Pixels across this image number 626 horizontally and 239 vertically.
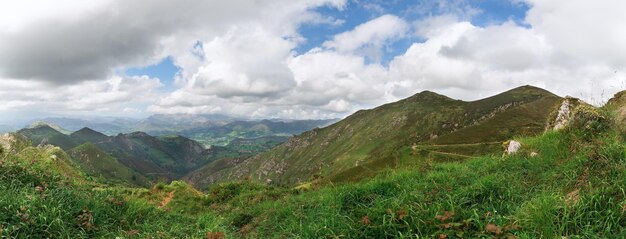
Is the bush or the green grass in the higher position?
the bush

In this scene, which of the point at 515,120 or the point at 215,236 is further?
the point at 515,120

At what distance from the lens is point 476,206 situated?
389 inches

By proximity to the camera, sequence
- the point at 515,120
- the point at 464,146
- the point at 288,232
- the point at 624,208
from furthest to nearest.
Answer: the point at 515,120 < the point at 464,146 < the point at 288,232 < the point at 624,208

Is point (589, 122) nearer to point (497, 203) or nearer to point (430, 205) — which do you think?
point (497, 203)

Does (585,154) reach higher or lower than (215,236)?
higher

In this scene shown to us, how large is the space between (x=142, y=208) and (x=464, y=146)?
444 ft

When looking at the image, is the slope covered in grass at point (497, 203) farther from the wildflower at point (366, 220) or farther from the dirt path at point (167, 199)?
the dirt path at point (167, 199)

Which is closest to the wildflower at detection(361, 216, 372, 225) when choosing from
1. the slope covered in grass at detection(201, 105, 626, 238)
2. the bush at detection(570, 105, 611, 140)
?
the slope covered in grass at detection(201, 105, 626, 238)

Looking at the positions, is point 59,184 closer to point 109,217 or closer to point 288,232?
point 109,217

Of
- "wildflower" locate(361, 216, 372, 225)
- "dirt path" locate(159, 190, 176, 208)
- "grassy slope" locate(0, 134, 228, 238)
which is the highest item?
"wildflower" locate(361, 216, 372, 225)

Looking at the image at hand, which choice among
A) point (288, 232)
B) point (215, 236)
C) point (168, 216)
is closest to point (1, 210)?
point (168, 216)

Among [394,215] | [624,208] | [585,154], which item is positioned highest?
[585,154]

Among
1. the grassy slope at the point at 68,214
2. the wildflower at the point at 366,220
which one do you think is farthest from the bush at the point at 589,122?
the grassy slope at the point at 68,214

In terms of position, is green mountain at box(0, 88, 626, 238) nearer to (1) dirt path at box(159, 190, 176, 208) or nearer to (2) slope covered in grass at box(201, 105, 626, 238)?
(2) slope covered in grass at box(201, 105, 626, 238)
